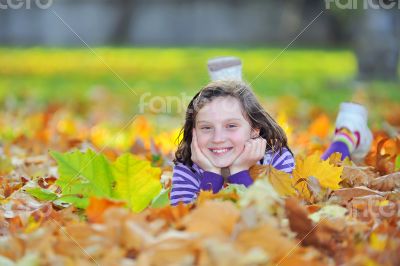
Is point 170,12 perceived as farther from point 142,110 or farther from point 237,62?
point 237,62

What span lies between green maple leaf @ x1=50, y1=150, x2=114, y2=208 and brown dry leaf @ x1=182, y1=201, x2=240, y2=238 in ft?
1.99

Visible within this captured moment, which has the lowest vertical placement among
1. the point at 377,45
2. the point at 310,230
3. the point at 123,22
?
the point at 123,22

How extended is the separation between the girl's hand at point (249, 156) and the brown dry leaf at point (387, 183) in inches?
21.4

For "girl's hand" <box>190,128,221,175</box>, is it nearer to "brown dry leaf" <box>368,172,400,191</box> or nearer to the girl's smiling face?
the girl's smiling face

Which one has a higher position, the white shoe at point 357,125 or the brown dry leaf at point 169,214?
the brown dry leaf at point 169,214

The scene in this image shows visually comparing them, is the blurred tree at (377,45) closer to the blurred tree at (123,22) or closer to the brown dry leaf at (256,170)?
the blurred tree at (123,22)

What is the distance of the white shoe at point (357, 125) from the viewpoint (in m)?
4.44

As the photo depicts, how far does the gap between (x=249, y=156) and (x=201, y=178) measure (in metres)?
0.28

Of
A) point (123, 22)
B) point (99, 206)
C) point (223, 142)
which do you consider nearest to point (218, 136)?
point (223, 142)

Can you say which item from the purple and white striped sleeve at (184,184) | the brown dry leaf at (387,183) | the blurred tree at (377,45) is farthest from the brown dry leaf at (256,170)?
the blurred tree at (377,45)

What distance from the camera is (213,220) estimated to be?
2.34 metres

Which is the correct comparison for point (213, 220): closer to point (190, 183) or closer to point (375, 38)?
point (190, 183)

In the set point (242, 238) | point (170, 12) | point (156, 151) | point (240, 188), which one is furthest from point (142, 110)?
point (170, 12)

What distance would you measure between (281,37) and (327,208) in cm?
1449
